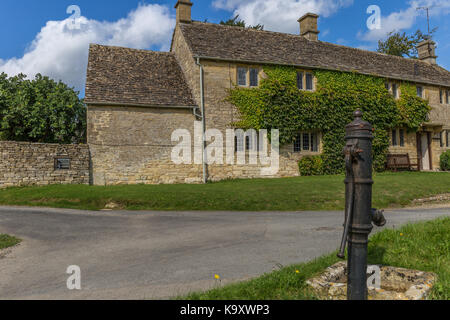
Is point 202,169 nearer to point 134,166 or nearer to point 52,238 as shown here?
point 134,166

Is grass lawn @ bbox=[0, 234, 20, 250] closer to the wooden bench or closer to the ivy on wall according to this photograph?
the ivy on wall

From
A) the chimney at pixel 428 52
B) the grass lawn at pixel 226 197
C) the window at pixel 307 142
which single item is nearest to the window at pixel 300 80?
the window at pixel 307 142

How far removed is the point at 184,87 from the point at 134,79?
2.98 meters

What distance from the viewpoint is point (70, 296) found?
13.3 feet

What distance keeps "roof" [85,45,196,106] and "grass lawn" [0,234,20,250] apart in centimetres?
1219

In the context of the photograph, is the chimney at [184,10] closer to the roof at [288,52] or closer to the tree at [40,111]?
the roof at [288,52]

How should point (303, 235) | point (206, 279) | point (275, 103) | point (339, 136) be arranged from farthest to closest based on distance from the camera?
point (339, 136) → point (275, 103) → point (303, 235) → point (206, 279)

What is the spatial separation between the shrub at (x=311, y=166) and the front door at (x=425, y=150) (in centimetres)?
1061

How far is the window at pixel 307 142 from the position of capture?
893 inches

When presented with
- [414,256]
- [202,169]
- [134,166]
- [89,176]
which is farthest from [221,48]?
[414,256]

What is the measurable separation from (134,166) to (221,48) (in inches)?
349

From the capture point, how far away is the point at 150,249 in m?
6.52

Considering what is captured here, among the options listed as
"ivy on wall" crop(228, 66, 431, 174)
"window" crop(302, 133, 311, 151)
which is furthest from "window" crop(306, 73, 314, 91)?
"window" crop(302, 133, 311, 151)

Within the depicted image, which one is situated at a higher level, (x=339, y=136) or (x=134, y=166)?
(x=339, y=136)
